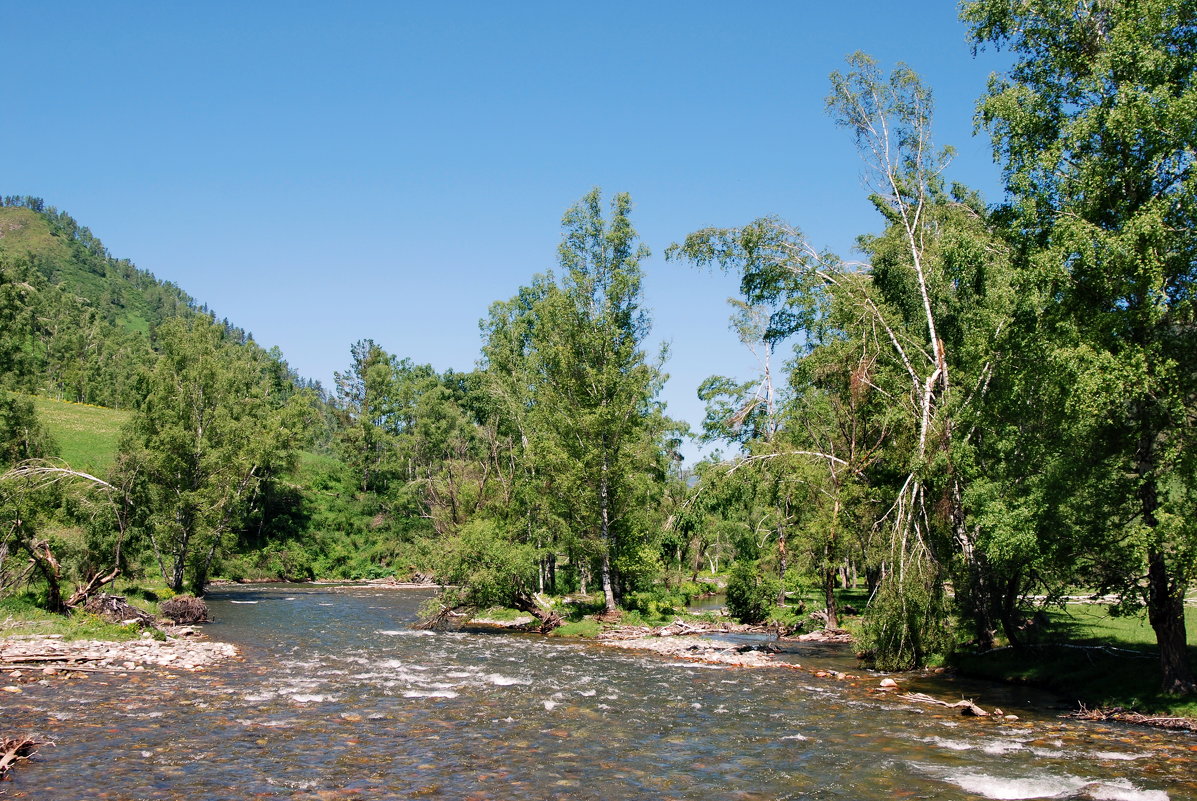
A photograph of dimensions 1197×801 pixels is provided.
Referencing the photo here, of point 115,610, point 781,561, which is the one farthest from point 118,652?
point 781,561

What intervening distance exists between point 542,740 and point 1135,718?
1269cm

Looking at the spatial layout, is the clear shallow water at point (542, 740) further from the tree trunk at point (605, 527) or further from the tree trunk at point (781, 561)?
the tree trunk at point (781, 561)

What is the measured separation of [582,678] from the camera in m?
23.1

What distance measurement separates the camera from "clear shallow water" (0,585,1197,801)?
12586 mm

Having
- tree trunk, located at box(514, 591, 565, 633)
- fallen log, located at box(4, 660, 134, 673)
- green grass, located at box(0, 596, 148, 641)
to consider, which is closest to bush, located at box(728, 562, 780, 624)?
tree trunk, located at box(514, 591, 565, 633)

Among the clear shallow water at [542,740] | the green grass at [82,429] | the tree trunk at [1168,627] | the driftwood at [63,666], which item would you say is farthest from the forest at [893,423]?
the green grass at [82,429]

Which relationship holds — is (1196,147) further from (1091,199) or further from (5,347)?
(5,347)

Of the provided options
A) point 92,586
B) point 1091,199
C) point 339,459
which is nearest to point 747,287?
point 1091,199

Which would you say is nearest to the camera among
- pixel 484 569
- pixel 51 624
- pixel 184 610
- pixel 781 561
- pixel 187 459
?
pixel 51 624

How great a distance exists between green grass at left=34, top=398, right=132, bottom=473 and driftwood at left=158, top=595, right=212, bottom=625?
120ft

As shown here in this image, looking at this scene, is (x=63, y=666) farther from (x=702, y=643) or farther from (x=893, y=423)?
(x=893, y=423)

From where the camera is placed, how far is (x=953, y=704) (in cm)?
1945

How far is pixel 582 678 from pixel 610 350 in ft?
66.3

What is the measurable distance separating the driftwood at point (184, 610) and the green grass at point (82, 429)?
36458mm
